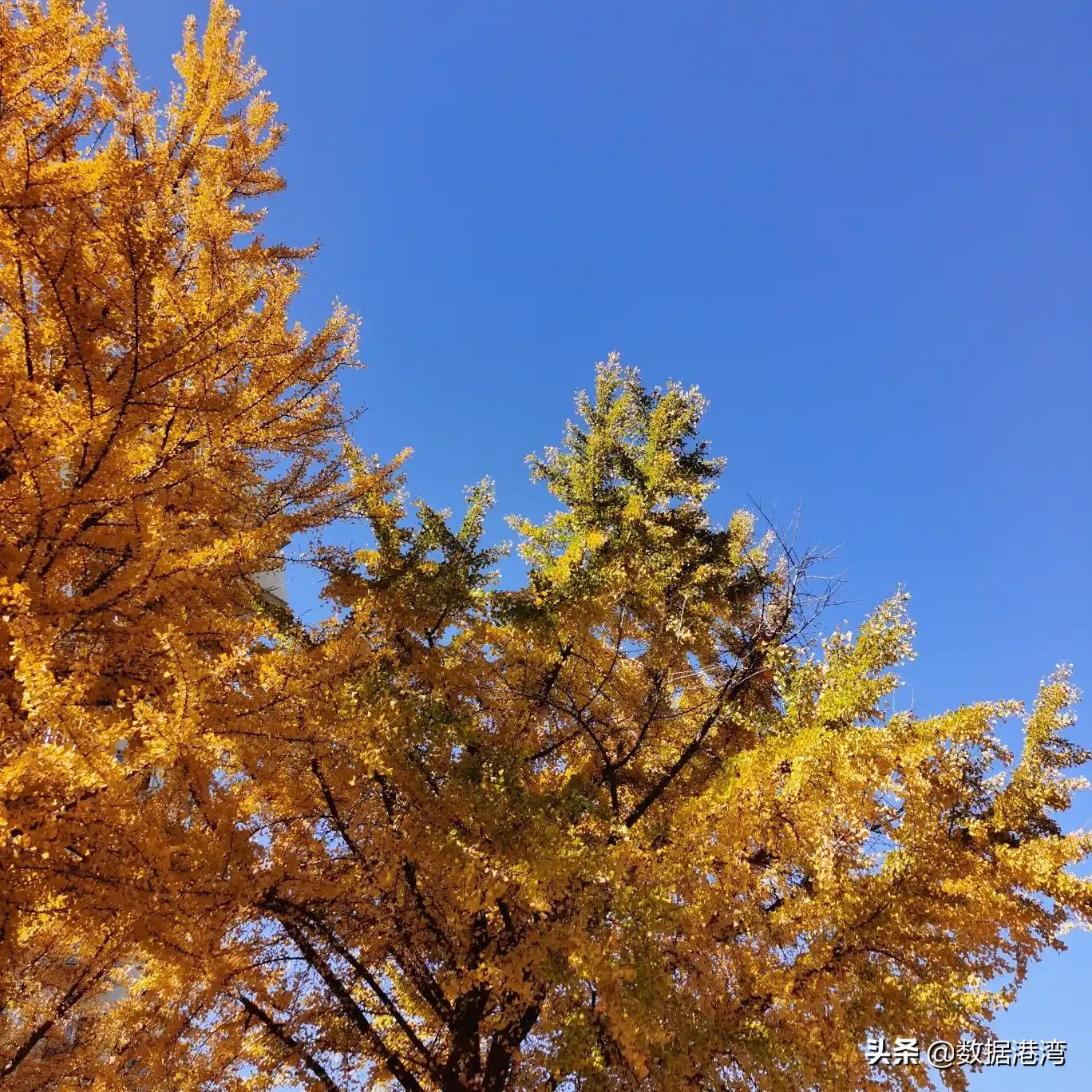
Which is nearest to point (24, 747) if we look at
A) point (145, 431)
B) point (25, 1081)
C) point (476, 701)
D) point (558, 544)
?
point (145, 431)

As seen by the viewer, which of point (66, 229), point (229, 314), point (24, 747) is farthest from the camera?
point (229, 314)

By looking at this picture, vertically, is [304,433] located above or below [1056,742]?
above

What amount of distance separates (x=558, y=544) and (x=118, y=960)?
711 cm

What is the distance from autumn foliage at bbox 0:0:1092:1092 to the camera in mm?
3105

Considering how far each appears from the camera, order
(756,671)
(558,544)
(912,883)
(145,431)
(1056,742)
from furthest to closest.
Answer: (558,544)
(756,671)
(1056,742)
(912,883)
(145,431)

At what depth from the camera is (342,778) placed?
4.40 metres

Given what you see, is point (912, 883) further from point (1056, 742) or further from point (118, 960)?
point (118, 960)

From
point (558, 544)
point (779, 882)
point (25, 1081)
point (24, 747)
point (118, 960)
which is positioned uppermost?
point (558, 544)

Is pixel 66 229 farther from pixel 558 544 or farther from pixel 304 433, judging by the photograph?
pixel 558 544

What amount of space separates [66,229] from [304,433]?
3588 millimetres

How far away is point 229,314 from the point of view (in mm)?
3457

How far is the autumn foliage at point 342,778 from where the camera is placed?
3.11m

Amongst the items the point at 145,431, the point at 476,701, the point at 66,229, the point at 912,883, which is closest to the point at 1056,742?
the point at 912,883

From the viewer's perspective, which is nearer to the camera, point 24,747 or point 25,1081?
point 24,747
